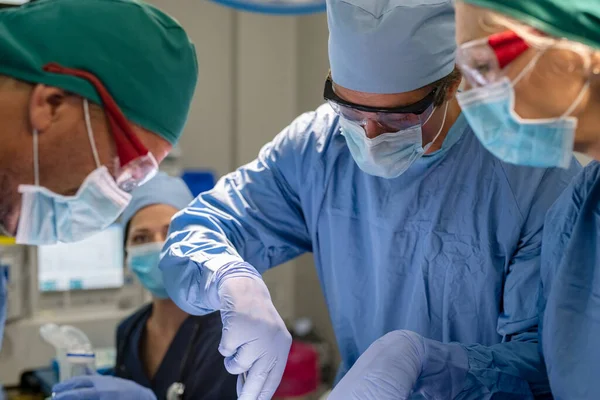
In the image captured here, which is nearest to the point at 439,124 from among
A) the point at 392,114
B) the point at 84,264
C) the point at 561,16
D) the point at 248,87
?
the point at 392,114

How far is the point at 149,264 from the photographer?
88.8 inches

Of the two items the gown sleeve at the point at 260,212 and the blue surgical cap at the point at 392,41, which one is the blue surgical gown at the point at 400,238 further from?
the blue surgical cap at the point at 392,41

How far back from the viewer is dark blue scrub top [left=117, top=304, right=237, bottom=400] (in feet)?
6.66

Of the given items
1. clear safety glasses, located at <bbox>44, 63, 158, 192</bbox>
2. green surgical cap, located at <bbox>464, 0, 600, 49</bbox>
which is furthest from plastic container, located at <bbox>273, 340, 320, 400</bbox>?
green surgical cap, located at <bbox>464, 0, 600, 49</bbox>

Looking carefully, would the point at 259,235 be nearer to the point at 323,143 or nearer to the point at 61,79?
the point at 323,143

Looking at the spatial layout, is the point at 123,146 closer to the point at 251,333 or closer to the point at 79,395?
the point at 251,333

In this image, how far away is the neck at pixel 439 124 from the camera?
141 centimetres

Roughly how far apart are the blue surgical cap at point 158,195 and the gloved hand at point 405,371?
1.23 metres

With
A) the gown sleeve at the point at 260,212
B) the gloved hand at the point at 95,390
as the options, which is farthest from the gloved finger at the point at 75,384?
the gown sleeve at the point at 260,212

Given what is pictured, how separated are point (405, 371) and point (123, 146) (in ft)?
2.10

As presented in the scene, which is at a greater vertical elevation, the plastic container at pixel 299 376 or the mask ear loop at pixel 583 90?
the mask ear loop at pixel 583 90

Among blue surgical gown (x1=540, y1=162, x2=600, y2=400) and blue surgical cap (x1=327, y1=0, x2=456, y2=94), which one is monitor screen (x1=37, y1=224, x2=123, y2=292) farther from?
blue surgical gown (x1=540, y1=162, x2=600, y2=400)

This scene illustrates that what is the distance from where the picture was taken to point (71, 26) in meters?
1.21

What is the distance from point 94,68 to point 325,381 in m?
3.04
